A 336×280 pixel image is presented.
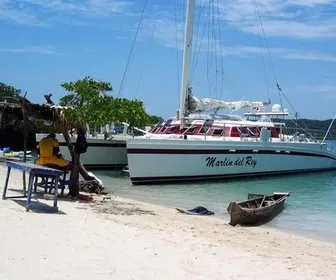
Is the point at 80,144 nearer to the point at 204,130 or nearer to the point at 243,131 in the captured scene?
the point at 204,130

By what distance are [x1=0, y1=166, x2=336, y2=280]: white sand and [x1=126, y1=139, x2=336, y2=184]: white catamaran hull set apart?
10.1 metres

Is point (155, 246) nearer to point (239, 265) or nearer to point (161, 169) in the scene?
point (239, 265)

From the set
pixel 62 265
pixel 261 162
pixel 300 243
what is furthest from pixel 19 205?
pixel 261 162

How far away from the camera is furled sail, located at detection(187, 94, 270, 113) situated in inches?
1051

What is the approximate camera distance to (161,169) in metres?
22.5

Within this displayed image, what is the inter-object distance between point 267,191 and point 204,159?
126 inches

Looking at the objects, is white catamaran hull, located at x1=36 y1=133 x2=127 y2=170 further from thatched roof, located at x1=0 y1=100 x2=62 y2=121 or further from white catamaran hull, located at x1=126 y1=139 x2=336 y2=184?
thatched roof, located at x1=0 y1=100 x2=62 y2=121

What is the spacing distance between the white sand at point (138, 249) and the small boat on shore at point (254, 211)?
2.30 ft

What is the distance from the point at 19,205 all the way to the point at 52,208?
0.89 metres

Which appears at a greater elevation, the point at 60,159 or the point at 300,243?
the point at 60,159

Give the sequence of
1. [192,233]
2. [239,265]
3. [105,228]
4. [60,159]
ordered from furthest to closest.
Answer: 1. [60,159]
2. [192,233]
3. [105,228]
4. [239,265]

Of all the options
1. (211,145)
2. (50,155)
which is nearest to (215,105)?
(211,145)

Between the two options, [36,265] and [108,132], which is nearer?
[36,265]

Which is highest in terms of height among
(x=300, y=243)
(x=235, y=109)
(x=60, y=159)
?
(x=235, y=109)
